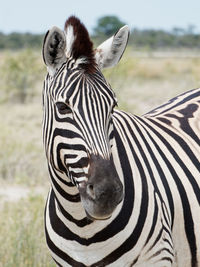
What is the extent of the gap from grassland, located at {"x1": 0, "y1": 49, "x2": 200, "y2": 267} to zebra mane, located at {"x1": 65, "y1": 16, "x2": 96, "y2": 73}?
7.15 feet

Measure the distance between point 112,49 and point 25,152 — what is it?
281 inches

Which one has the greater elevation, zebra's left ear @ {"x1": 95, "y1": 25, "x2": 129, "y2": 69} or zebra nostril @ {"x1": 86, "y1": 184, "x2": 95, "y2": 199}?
zebra's left ear @ {"x1": 95, "y1": 25, "x2": 129, "y2": 69}

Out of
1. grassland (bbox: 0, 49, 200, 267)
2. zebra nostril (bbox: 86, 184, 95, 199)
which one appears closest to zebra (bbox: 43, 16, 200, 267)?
zebra nostril (bbox: 86, 184, 95, 199)

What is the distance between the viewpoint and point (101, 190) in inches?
98.9

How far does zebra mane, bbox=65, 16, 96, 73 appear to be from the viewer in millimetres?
2811

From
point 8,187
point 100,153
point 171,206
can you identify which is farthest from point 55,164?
point 8,187

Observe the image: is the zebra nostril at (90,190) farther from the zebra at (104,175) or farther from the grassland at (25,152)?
the grassland at (25,152)

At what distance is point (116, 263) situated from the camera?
2.92 m

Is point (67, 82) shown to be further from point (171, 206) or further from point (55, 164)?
point (171, 206)

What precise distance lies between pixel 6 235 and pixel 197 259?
2353mm

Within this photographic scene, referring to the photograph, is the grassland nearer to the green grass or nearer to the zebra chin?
the green grass

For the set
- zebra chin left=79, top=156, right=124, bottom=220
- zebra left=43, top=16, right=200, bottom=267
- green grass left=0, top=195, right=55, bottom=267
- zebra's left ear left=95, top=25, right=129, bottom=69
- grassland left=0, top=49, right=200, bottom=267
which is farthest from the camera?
grassland left=0, top=49, right=200, bottom=267

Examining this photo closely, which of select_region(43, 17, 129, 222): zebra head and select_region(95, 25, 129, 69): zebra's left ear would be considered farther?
select_region(95, 25, 129, 69): zebra's left ear

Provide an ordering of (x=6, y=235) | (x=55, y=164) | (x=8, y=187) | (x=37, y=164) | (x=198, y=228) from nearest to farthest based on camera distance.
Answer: (x=55, y=164)
(x=198, y=228)
(x=6, y=235)
(x=8, y=187)
(x=37, y=164)
